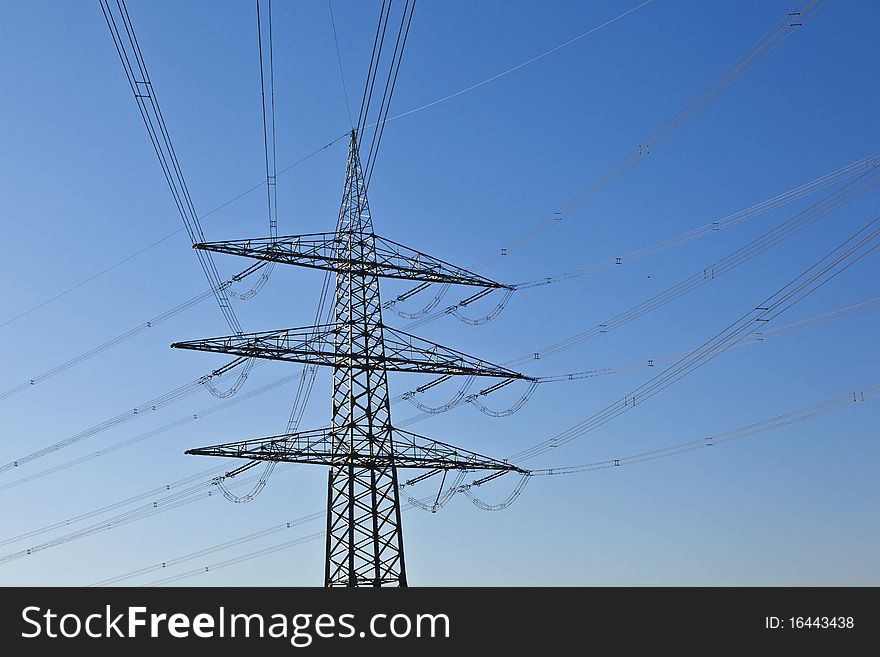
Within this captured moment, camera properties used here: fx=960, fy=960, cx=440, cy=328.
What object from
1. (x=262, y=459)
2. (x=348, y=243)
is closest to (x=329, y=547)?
(x=262, y=459)
